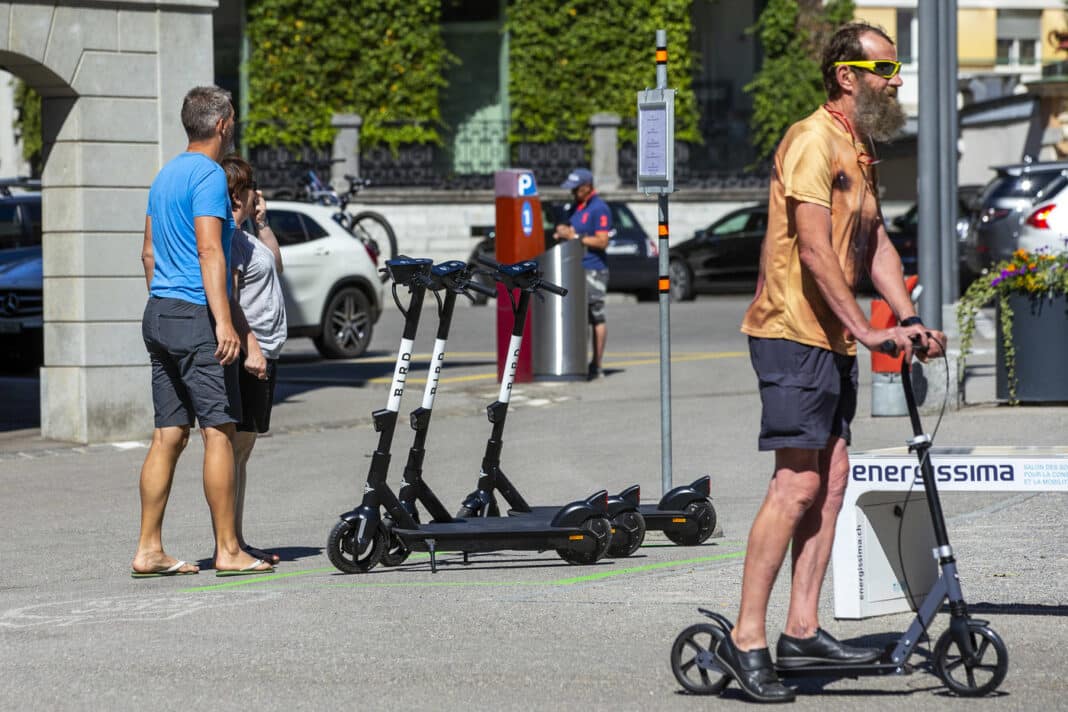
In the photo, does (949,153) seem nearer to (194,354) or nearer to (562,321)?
(562,321)

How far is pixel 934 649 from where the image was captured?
5520mm

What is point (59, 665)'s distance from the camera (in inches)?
247

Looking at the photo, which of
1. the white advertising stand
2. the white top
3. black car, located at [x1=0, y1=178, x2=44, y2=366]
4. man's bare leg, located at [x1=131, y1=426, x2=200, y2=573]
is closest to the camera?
the white advertising stand

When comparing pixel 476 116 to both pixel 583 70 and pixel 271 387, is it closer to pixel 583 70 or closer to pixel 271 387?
pixel 583 70

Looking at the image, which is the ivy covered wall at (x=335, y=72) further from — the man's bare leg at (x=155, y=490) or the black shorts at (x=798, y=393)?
the black shorts at (x=798, y=393)

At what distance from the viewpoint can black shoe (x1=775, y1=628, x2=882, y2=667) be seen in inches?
218

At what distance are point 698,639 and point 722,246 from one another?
24538 mm

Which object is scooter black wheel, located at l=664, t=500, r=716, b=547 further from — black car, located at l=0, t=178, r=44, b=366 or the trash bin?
black car, located at l=0, t=178, r=44, b=366

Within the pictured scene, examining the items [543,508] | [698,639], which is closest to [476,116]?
[543,508]

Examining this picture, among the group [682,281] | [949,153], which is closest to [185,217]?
[949,153]

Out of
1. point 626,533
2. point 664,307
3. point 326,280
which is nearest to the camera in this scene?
point 626,533

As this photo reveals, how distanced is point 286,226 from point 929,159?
26.1ft

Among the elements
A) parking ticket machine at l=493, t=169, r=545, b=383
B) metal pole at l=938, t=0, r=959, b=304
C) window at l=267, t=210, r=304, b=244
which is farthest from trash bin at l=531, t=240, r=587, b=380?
metal pole at l=938, t=0, r=959, b=304

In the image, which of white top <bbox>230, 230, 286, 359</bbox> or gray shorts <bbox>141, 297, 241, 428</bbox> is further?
white top <bbox>230, 230, 286, 359</bbox>
